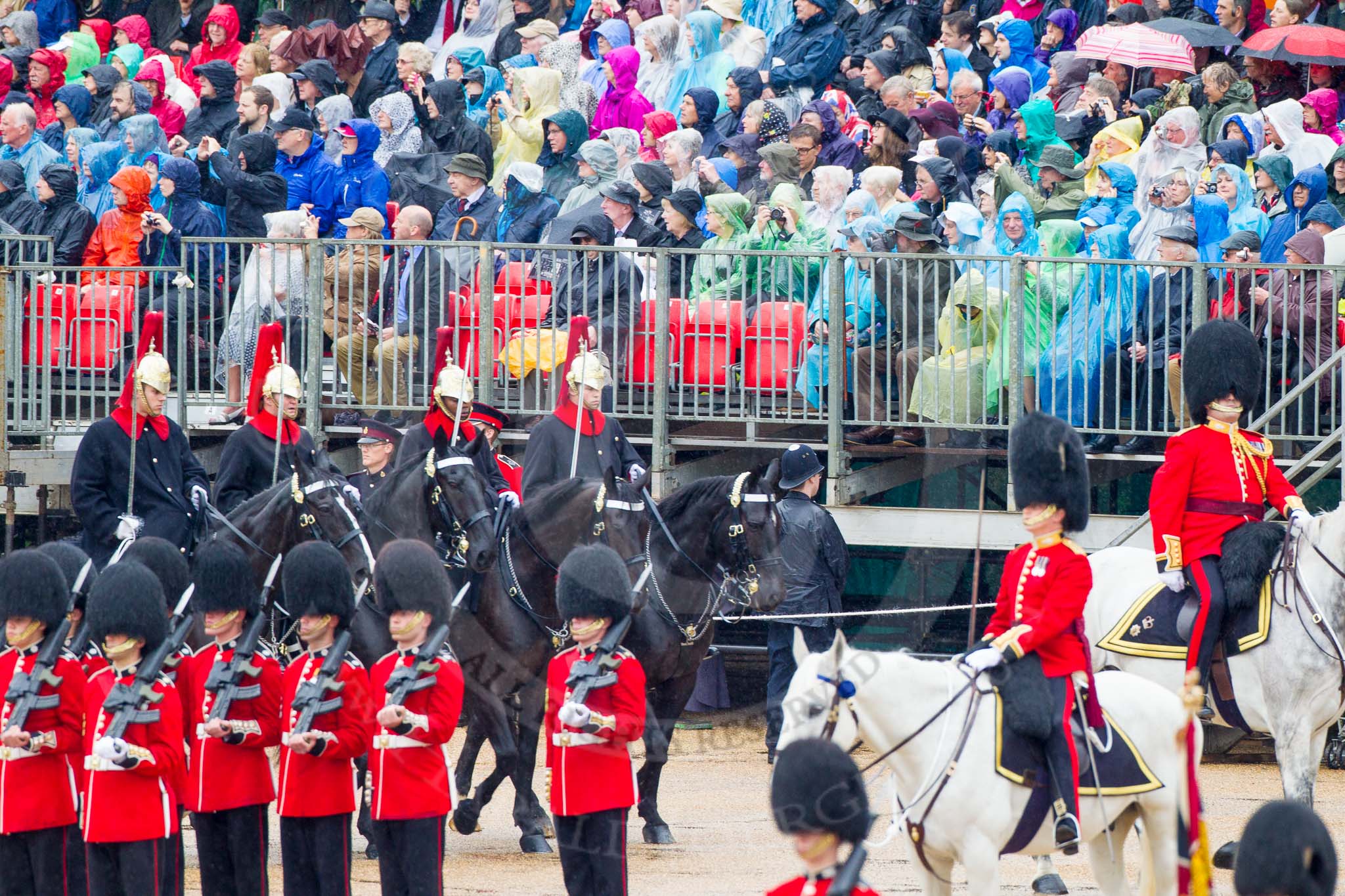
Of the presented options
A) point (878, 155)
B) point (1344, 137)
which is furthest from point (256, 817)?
point (1344, 137)

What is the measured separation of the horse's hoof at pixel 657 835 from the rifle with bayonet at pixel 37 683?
3.15m

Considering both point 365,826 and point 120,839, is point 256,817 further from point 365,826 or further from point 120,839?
point 365,826

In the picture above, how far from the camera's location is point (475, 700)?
9953 millimetres

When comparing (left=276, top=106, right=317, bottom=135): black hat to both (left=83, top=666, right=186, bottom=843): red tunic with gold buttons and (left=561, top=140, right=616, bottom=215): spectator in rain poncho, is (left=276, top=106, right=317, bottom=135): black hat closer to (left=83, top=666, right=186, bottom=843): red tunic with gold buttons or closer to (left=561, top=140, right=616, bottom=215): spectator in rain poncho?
(left=561, top=140, right=616, bottom=215): spectator in rain poncho

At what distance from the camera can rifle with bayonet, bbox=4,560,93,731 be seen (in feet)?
25.5

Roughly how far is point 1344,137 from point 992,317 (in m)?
3.21

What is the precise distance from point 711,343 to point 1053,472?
5.33m

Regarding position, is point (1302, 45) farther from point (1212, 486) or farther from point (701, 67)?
point (1212, 486)

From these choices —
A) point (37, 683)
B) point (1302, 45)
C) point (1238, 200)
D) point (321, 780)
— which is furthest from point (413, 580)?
point (1302, 45)

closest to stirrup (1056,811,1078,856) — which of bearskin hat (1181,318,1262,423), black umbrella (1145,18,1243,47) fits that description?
bearskin hat (1181,318,1262,423)

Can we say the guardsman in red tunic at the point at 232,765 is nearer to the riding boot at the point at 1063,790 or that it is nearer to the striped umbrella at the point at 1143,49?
the riding boot at the point at 1063,790

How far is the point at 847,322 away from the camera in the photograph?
1261 cm

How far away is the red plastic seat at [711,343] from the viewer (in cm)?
1270

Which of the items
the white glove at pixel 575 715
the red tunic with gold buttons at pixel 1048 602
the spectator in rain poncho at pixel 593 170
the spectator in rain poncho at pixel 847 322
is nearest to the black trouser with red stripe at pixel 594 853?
the white glove at pixel 575 715
